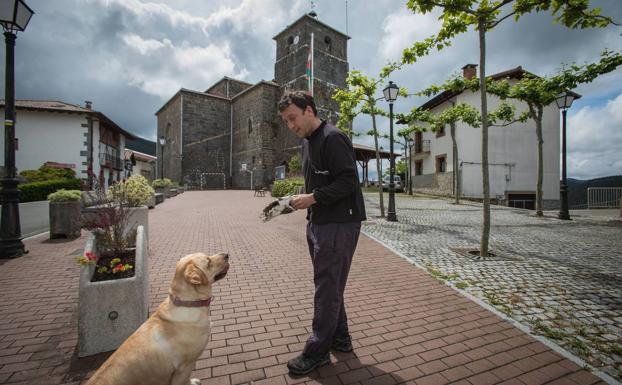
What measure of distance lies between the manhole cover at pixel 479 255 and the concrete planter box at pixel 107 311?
5.79 meters

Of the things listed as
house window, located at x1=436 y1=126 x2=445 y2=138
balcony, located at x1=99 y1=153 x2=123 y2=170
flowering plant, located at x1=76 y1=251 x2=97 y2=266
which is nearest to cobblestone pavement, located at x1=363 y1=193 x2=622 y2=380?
flowering plant, located at x1=76 y1=251 x2=97 y2=266

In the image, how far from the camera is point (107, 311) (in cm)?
267

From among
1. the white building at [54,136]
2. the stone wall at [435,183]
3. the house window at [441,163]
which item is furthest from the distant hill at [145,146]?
the house window at [441,163]

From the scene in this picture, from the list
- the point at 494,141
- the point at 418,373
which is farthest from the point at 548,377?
the point at 494,141

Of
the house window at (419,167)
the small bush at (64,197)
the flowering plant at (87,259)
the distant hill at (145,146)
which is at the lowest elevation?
the flowering plant at (87,259)

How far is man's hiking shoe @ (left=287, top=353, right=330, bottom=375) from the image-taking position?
2.37 meters

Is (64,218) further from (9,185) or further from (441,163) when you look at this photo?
(441,163)

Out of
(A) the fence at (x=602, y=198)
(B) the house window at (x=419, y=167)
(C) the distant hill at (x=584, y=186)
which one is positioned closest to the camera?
(A) the fence at (x=602, y=198)

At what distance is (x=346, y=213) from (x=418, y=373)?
1466 mm

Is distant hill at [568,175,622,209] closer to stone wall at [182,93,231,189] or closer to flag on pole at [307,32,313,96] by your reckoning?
flag on pole at [307,32,313,96]

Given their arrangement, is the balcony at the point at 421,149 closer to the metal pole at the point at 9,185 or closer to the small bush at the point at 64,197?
the small bush at the point at 64,197

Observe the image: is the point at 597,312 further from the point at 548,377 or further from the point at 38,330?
the point at 38,330

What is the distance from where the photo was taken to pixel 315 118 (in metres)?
2.52

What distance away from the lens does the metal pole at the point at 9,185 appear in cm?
570
